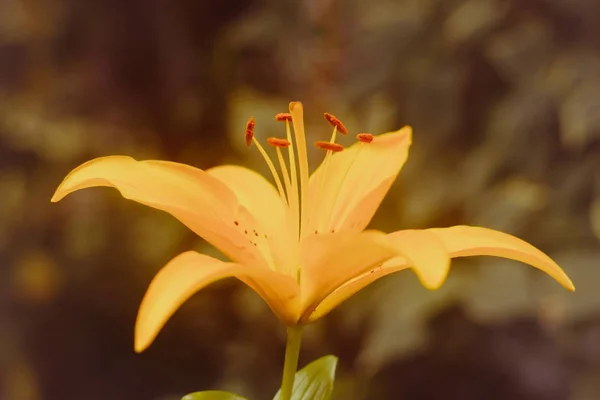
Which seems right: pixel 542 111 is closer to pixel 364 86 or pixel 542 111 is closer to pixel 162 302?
pixel 364 86

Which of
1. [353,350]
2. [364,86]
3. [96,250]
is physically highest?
[364,86]

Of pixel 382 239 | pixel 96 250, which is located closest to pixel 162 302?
pixel 382 239

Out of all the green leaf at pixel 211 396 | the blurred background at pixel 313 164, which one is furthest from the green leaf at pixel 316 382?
the blurred background at pixel 313 164

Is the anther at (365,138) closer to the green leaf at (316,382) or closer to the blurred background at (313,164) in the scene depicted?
the green leaf at (316,382)

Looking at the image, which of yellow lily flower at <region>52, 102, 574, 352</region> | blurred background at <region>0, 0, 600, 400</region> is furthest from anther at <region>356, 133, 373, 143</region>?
blurred background at <region>0, 0, 600, 400</region>

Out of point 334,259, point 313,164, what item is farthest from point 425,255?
point 313,164

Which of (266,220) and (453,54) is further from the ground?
(453,54)

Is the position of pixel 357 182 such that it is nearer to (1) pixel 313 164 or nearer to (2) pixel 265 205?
(2) pixel 265 205
